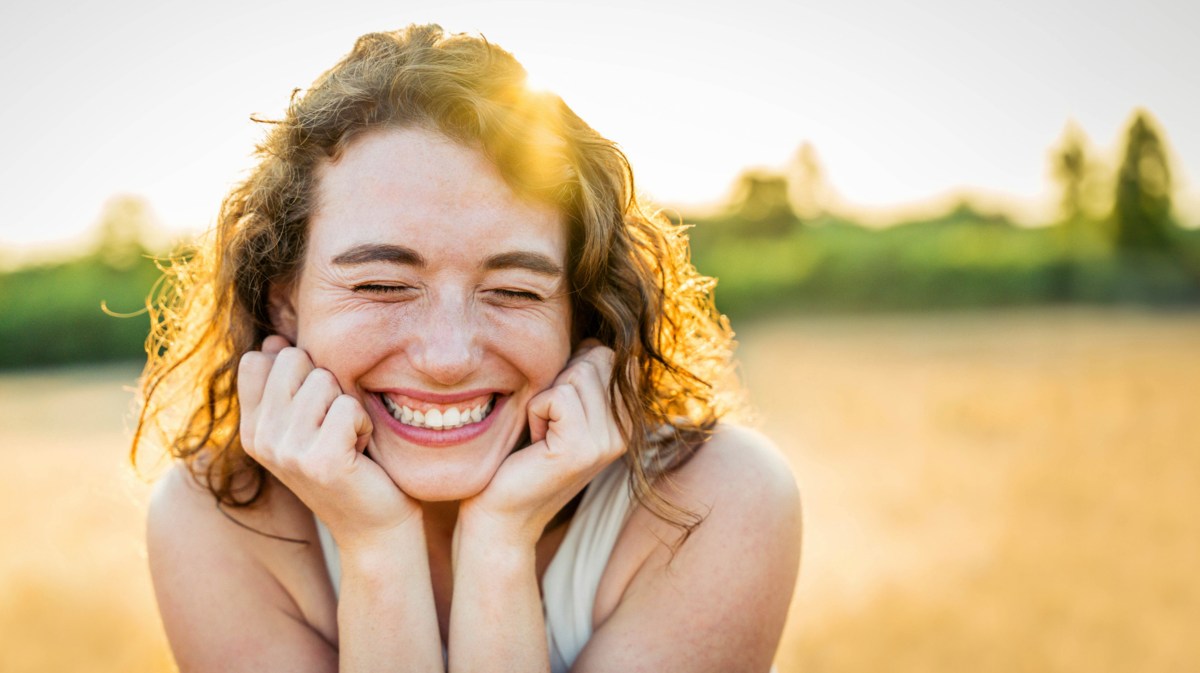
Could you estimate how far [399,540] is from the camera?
8.21 ft

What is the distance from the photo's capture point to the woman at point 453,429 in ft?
7.95

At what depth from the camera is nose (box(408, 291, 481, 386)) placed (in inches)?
93.1

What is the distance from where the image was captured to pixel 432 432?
8.23 feet

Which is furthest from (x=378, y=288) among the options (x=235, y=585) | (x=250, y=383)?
(x=235, y=585)

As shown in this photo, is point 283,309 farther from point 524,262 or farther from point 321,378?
point 524,262

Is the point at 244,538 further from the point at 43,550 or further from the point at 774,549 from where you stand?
the point at 43,550

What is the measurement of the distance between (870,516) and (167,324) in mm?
7249

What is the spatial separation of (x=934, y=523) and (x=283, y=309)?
7.30 meters

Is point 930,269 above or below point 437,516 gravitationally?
below

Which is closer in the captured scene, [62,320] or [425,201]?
[425,201]

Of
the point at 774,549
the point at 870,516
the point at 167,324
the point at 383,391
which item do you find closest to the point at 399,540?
the point at 383,391

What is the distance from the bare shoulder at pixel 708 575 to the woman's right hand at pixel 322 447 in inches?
26.4

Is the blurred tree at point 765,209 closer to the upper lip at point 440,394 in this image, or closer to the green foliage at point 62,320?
the green foliage at point 62,320

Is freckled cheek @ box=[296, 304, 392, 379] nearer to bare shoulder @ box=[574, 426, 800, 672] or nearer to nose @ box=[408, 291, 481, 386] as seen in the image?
nose @ box=[408, 291, 481, 386]
